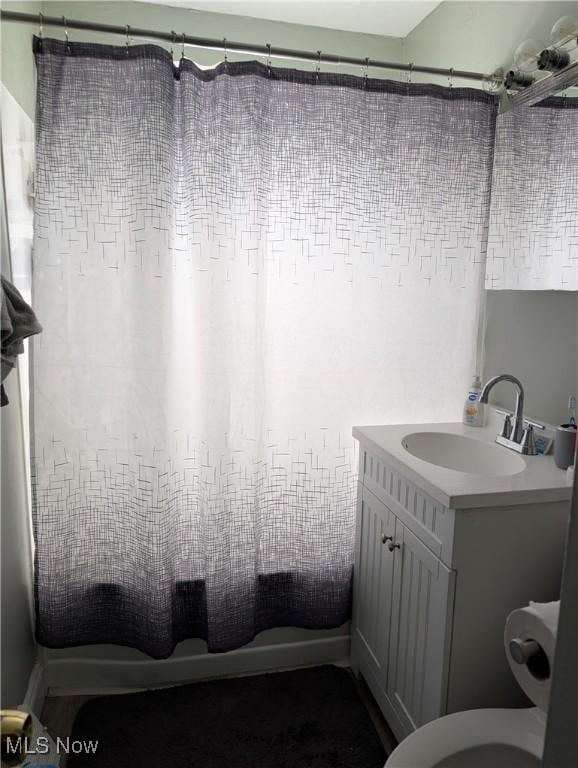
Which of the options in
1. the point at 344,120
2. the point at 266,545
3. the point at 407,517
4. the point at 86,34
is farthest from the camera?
the point at 86,34

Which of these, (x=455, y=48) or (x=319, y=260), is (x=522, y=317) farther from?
(x=455, y=48)

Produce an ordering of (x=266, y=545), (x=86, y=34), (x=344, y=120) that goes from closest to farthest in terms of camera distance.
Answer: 1. (x=344, y=120)
2. (x=266, y=545)
3. (x=86, y=34)

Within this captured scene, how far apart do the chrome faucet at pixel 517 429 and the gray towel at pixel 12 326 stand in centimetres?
129

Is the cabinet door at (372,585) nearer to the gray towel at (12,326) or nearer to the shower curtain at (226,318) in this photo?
the shower curtain at (226,318)

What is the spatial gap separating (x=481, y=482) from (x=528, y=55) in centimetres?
126

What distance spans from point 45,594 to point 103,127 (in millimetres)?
1485

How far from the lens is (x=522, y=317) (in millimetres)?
1798

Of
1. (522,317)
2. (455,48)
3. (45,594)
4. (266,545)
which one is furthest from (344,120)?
(45,594)

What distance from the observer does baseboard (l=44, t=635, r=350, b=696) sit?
74.6 inches

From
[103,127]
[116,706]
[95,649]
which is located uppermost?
[103,127]

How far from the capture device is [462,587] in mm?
1341

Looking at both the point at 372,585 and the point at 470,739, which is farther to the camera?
the point at 372,585

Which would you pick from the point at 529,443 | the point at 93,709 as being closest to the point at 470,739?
the point at 529,443

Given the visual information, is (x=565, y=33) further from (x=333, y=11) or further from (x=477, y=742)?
(x=477, y=742)
